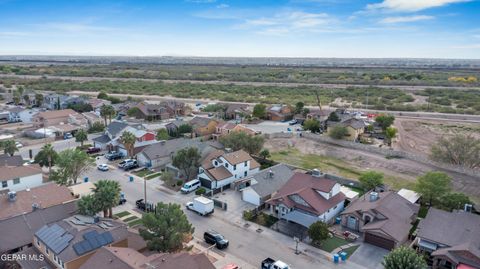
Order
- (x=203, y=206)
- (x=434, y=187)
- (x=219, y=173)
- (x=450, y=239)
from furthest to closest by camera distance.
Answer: (x=219, y=173) < (x=434, y=187) < (x=203, y=206) < (x=450, y=239)

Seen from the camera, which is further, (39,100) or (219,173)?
(39,100)

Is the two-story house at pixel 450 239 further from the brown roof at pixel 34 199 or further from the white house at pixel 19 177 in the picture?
the white house at pixel 19 177

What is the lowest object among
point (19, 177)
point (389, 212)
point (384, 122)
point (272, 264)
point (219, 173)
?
point (272, 264)

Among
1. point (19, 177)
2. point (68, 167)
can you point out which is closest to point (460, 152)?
point (68, 167)

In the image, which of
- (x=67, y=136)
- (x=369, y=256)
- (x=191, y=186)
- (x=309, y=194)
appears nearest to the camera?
(x=369, y=256)

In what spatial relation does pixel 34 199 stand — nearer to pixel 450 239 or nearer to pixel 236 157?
pixel 236 157

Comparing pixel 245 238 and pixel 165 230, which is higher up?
pixel 165 230
